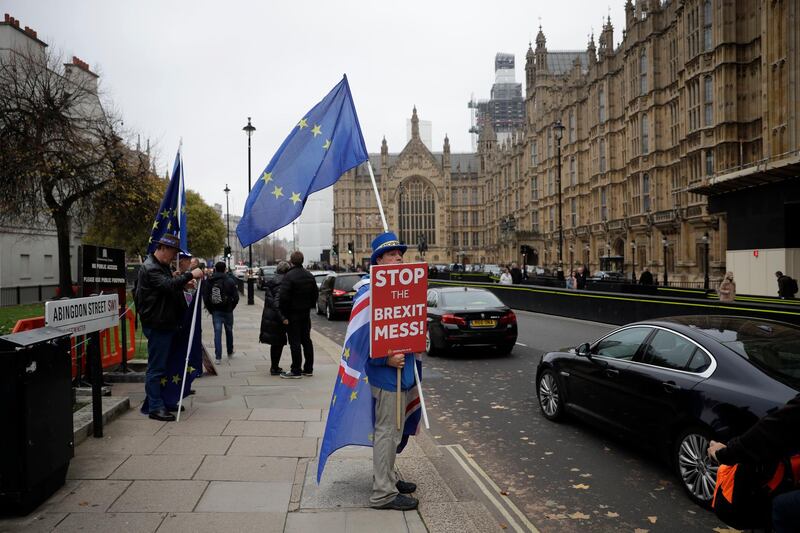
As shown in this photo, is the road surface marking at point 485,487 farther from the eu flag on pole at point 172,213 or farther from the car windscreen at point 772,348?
the eu flag on pole at point 172,213

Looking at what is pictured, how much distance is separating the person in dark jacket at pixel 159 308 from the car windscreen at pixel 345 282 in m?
14.8

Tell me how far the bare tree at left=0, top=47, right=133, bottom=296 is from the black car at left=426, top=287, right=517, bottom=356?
Result: 1272 centimetres

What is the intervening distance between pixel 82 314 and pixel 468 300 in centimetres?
863

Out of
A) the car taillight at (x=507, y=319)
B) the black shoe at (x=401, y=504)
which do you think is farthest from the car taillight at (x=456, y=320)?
the black shoe at (x=401, y=504)

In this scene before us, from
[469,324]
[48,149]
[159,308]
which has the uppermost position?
[48,149]

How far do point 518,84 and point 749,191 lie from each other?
389ft

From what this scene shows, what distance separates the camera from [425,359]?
12633mm

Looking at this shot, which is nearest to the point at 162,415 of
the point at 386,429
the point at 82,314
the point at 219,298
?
the point at 82,314

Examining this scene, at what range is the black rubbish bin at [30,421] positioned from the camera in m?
3.97

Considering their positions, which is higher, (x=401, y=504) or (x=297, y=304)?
(x=297, y=304)

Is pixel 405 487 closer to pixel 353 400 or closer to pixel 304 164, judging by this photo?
pixel 353 400

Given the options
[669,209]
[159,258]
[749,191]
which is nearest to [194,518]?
[159,258]

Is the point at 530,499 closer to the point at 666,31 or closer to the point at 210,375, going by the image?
the point at 210,375

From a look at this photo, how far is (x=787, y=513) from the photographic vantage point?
2674mm
